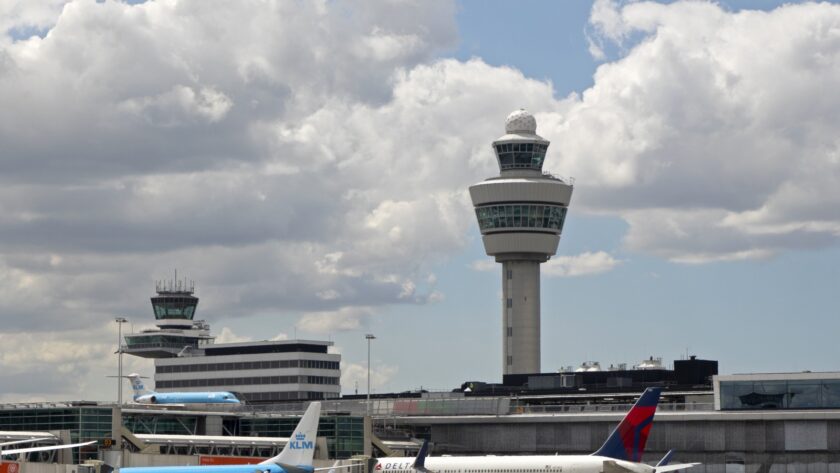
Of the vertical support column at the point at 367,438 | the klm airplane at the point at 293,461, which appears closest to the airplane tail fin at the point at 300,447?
the klm airplane at the point at 293,461

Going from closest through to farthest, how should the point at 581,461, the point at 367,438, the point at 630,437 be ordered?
the point at 581,461 → the point at 630,437 → the point at 367,438

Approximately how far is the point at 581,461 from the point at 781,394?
4479 cm

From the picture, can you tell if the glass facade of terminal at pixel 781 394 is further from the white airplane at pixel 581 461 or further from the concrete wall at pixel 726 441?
the white airplane at pixel 581 461

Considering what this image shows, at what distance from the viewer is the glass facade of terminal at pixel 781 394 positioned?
427 feet

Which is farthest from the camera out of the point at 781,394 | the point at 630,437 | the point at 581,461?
the point at 781,394

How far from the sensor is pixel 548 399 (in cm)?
17900

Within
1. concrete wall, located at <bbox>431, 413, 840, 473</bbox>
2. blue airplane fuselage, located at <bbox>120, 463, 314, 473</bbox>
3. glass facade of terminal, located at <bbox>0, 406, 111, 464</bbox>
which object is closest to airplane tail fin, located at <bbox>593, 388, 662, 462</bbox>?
blue airplane fuselage, located at <bbox>120, 463, 314, 473</bbox>

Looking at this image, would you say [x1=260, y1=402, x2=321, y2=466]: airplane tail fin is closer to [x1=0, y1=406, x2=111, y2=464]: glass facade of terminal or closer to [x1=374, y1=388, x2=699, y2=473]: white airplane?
[x1=374, y1=388, x2=699, y2=473]: white airplane

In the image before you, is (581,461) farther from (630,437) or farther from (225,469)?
(225,469)

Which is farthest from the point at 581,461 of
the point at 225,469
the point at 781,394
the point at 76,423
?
the point at 76,423

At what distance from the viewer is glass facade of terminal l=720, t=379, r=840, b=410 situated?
427 ft

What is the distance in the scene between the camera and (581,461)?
94.2 meters

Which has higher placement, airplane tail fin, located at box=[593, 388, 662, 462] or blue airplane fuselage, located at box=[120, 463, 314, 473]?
airplane tail fin, located at box=[593, 388, 662, 462]

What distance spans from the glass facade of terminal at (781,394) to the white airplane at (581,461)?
3477 cm
